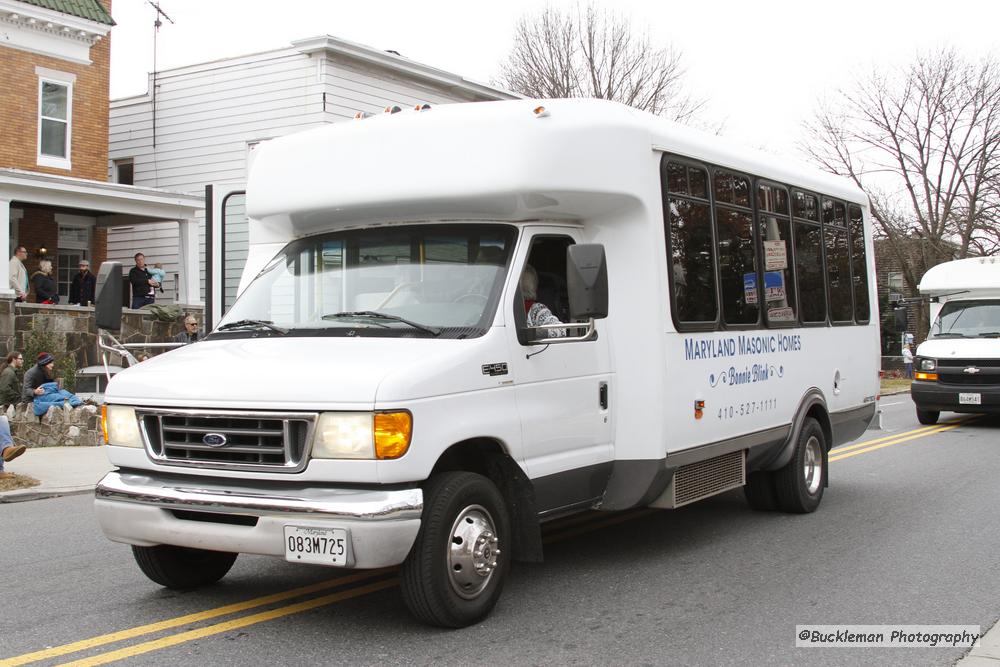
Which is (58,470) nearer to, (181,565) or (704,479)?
(181,565)

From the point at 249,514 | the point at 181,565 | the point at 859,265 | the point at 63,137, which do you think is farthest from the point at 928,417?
the point at 63,137

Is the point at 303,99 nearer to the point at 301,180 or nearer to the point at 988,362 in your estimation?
the point at 988,362

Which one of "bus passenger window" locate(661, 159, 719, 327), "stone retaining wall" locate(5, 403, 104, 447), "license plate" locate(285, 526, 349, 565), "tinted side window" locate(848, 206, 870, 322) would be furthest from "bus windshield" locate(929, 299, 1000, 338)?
"license plate" locate(285, 526, 349, 565)

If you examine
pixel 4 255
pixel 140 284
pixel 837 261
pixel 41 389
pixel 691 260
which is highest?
pixel 4 255

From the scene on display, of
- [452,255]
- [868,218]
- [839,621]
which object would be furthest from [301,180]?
[868,218]

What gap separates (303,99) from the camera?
20875 millimetres

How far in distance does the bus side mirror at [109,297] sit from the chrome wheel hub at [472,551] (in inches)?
96.2

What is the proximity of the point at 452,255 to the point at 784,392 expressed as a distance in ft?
11.7

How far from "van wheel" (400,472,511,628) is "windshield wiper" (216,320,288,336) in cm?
133

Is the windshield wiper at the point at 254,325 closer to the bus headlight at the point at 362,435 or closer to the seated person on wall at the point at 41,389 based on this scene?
the bus headlight at the point at 362,435

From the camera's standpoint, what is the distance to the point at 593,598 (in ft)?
19.6

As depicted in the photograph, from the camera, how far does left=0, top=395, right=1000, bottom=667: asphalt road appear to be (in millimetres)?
4988

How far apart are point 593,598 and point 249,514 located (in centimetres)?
214

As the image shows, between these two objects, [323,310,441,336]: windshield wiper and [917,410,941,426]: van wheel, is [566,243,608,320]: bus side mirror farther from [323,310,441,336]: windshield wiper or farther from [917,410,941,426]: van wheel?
[917,410,941,426]: van wheel
